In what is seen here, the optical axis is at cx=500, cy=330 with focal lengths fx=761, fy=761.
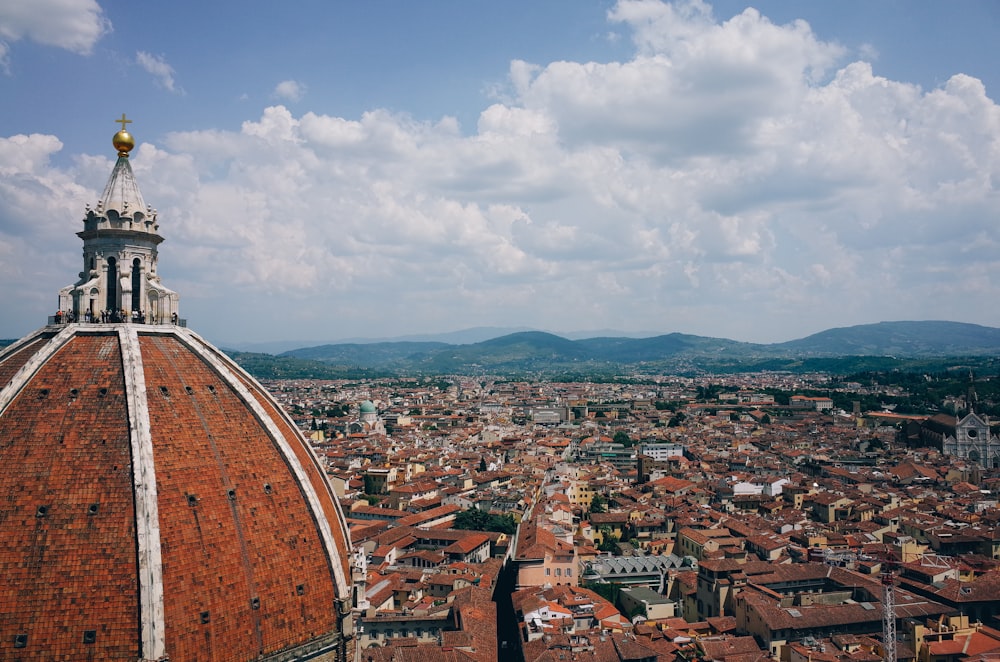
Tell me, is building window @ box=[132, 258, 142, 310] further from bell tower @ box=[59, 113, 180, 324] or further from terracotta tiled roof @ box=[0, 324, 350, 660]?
terracotta tiled roof @ box=[0, 324, 350, 660]

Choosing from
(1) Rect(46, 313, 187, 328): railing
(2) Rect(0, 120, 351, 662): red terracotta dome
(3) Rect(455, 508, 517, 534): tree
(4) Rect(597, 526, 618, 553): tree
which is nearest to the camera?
(2) Rect(0, 120, 351, 662): red terracotta dome

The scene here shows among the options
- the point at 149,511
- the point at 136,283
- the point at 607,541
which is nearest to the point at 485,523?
the point at 607,541

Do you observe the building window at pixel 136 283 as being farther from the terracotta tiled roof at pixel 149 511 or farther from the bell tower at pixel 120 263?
the terracotta tiled roof at pixel 149 511

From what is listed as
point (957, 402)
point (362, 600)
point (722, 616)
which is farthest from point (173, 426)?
point (957, 402)

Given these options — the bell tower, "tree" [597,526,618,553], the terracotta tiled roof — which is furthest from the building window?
"tree" [597,526,618,553]

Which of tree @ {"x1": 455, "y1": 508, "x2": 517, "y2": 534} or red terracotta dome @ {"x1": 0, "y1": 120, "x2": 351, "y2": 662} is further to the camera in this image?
tree @ {"x1": 455, "y1": 508, "x2": 517, "y2": 534}

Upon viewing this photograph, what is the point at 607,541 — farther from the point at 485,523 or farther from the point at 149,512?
the point at 149,512

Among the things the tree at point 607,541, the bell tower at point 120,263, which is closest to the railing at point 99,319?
the bell tower at point 120,263
